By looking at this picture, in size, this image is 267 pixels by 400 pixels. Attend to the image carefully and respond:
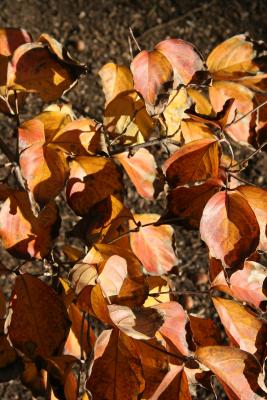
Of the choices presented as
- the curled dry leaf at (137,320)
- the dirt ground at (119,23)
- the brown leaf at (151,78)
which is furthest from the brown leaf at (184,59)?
the dirt ground at (119,23)

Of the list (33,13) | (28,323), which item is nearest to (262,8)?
(33,13)

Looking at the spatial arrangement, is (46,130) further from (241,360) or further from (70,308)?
(241,360)

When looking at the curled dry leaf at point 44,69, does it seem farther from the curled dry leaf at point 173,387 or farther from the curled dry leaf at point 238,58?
the curled dry leaf at point 173,387

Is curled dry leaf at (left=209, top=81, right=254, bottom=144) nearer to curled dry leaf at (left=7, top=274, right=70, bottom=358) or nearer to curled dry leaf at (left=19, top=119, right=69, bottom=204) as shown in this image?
curled dry leaf at (left=19, top=119, right=69, bottom=204)

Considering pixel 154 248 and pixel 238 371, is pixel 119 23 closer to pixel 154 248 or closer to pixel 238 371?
pixel 154 248

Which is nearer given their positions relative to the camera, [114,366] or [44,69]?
[114,366]

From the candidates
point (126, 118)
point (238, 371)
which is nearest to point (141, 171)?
point (126, 118)
